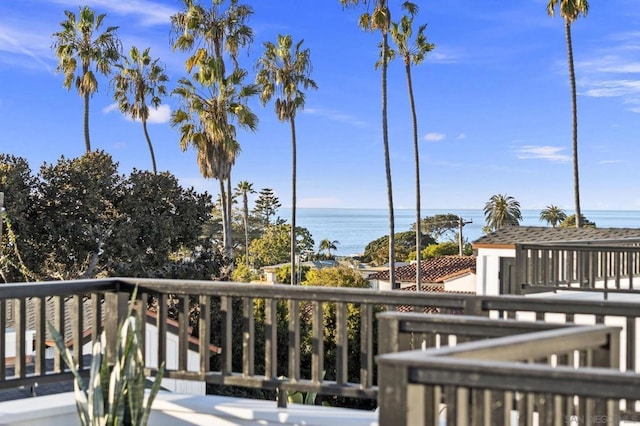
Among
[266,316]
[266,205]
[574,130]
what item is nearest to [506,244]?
[266,316]

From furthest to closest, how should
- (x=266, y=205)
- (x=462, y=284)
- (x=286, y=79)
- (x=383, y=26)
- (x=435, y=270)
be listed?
(x=266, y=205) → (x=435, y=270) → (x=286, y=79) → (x=462, y=284) → (x=383, y=26)

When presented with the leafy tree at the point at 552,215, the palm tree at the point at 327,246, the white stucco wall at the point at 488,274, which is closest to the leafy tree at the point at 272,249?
the palm tree at the point at 327,246

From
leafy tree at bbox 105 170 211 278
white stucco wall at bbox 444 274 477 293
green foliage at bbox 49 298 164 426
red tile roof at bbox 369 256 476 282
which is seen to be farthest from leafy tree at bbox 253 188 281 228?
green foliage at bbox 49 298 164 426

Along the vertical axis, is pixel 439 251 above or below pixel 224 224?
below

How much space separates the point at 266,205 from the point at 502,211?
803 inches

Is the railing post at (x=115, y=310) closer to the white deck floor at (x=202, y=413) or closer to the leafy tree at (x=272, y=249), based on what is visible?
the white deck floor at (x=202, y=413)

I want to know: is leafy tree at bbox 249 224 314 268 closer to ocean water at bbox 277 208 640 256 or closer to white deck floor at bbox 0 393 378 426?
ocean water at bbox 277 208 640 256

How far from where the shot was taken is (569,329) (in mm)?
2465

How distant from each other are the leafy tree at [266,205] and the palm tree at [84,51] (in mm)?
34065

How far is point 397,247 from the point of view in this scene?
64.0 metres

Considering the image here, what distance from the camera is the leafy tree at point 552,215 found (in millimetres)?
67750

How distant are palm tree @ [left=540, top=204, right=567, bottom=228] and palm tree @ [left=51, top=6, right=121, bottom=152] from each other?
44.6 m

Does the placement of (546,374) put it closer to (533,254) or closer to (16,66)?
(533,254)

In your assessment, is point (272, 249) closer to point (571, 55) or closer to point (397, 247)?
point (397, 247)
